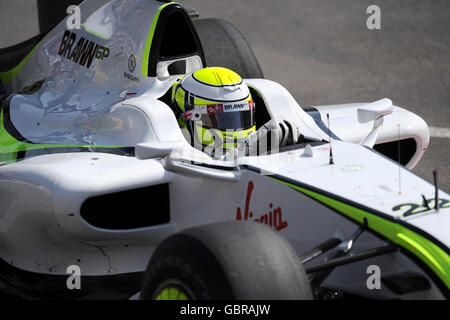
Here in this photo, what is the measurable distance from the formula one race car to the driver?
0.13 metres

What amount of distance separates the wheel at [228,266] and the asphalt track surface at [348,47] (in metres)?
4.42

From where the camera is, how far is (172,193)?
4645 mm

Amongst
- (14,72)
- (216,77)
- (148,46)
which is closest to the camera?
(216,77)

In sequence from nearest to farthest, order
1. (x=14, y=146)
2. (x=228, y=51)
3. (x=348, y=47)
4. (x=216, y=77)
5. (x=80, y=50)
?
(x=216, y=77) < (x=14, y=146) < (x=80, y=50) < (x=228, y=51) < (x=348, y=47)

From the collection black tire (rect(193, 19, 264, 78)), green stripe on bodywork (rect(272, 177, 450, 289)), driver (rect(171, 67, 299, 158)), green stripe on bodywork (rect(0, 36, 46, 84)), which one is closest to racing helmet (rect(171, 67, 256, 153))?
driver (rect(171, 67, 299, 158))

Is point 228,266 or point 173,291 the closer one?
point 228,266

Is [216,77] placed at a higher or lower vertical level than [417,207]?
higher

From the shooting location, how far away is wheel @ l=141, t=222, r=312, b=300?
127 inches

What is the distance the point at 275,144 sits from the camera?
4680mm

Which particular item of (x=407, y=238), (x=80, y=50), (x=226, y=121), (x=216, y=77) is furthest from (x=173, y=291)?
(x=80, y=50)

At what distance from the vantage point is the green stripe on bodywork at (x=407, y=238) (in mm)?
3652

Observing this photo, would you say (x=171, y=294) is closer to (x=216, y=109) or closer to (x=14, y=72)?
(x=216, y=109)

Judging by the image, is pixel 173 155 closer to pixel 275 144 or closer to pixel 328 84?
pixel 275 144

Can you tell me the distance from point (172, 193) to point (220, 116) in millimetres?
613
